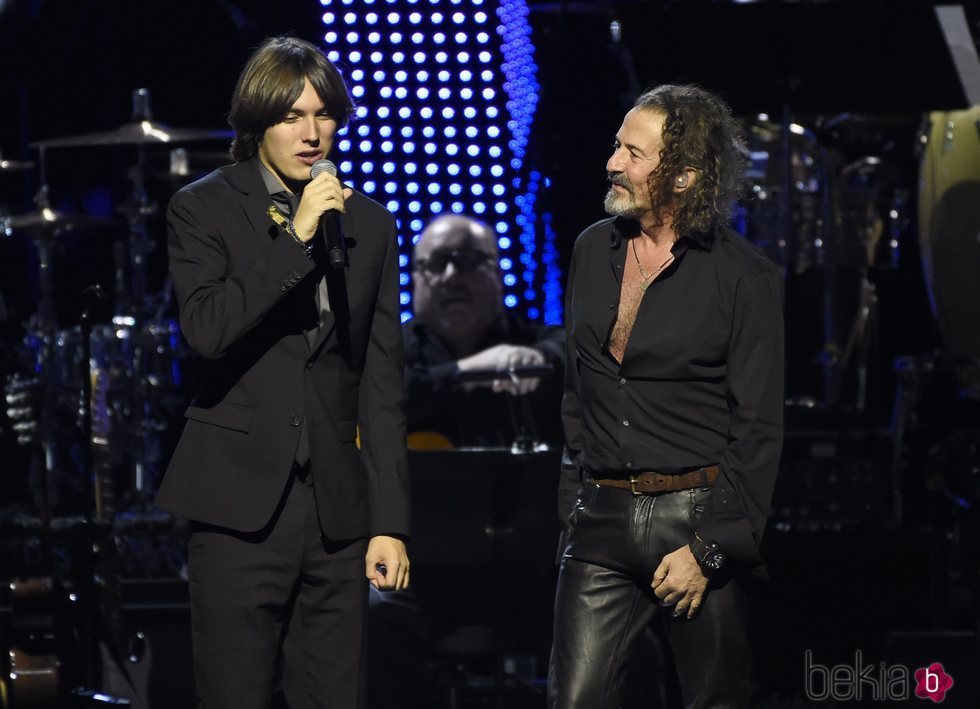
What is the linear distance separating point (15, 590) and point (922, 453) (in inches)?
213

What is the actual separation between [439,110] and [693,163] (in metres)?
3.72

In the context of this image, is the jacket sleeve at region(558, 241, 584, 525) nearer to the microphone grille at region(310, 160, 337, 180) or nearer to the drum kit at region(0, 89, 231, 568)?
the microphone grille at region(310, 160, 337, 180)

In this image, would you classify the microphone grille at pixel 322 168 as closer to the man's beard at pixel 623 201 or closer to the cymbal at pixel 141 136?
the man's beard at pixel 623 201

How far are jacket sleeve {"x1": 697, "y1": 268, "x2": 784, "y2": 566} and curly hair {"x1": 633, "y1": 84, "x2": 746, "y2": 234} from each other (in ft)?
0.65

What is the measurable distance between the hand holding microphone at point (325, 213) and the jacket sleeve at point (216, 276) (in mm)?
112

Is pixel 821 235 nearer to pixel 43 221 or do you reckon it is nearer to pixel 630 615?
pixel 43 221

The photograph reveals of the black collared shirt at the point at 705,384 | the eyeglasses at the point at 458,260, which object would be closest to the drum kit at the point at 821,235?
the eyeglasses at the point at 458,260

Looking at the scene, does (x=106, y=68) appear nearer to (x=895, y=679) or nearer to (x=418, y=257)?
(x=418, y=257)

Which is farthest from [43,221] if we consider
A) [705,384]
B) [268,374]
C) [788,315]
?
[705,384]

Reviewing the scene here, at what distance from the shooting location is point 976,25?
268 inches

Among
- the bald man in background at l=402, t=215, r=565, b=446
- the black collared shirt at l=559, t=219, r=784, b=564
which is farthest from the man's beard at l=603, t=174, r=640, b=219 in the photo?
the bald man in background at l=402, t=215, r=565, b=446

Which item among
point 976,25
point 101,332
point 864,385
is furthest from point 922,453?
point 101,332

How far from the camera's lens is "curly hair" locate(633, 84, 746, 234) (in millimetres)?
3254

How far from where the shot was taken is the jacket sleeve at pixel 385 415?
9.96 ft
